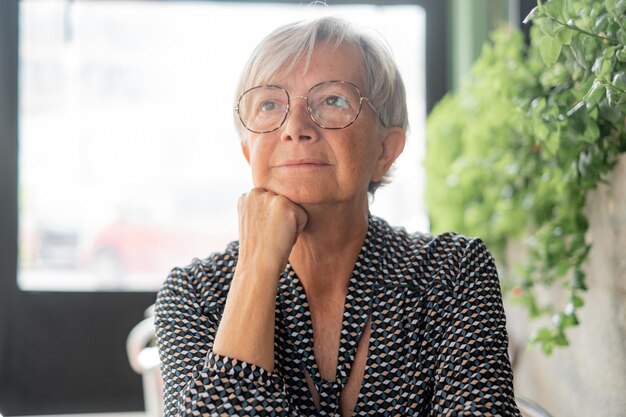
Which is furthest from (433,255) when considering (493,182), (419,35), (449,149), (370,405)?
(419,35)

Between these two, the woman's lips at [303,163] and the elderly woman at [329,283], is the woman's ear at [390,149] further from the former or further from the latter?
the woman's lips at [303,163]

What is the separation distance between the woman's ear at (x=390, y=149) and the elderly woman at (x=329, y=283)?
44 mm

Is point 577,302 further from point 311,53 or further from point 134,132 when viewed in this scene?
point 134,132

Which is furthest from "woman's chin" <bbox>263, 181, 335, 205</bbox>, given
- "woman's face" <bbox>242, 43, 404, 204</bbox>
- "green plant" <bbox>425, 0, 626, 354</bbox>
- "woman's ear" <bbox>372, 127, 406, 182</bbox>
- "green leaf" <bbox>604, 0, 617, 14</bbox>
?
"green leaf" <bbox>604, 0, 617, 14</bbox>

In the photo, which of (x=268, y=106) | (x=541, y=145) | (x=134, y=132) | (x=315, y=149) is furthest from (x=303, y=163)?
(x=134, y=132)

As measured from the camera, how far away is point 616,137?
147 cm

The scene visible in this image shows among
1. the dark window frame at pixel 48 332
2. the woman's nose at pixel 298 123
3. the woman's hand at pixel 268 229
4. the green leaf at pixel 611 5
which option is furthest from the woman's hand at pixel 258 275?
the dark window frame at pixel 48 332

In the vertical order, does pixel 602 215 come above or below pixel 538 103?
below

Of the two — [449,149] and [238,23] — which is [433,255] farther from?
[238,23]

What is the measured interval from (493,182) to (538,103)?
97 centimetres

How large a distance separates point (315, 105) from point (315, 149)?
8cm

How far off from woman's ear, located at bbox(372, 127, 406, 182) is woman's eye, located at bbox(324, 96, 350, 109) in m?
0.16

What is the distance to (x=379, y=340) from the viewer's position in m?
1.40

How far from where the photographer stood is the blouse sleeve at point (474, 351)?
1.25 meters
